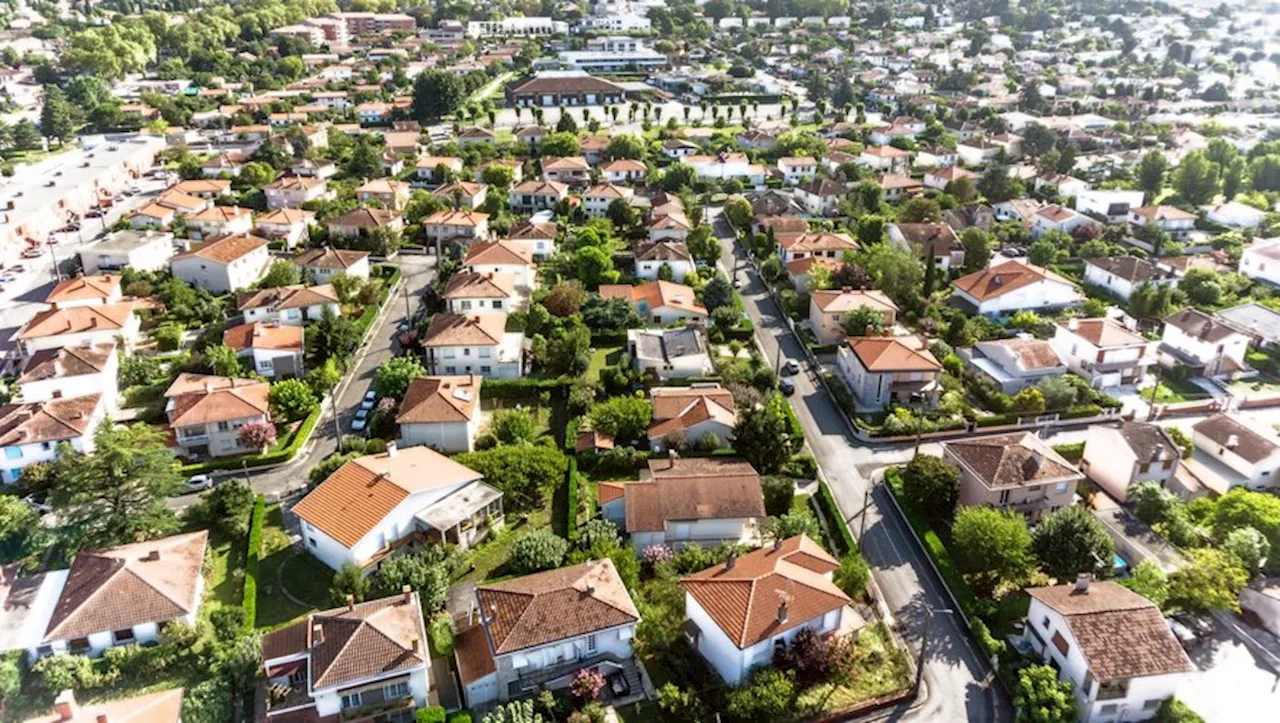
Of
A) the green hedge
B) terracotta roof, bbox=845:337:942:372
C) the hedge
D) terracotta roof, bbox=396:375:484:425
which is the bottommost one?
the green hedge

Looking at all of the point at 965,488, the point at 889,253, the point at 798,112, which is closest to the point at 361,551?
the point at 965,488

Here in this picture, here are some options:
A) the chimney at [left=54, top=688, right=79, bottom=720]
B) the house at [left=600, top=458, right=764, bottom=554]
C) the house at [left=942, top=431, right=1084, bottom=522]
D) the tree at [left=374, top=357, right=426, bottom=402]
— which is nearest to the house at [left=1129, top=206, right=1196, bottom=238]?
the house at [left=942, top=431, right=1084, bottom=522]

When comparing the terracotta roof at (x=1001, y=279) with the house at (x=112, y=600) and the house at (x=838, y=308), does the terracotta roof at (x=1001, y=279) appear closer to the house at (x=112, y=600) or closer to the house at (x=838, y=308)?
the house at (x=838, y=308)

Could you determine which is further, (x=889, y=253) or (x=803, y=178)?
(x=803, y=178)

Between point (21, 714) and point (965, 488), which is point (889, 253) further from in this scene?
point (21, 714)

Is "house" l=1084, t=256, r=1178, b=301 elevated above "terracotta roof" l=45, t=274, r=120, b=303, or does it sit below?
above

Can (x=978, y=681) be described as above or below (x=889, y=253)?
below

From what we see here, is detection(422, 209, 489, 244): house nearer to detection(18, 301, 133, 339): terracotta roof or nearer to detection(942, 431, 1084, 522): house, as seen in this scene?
detection(18, 301, 133, 339): terracotta roof

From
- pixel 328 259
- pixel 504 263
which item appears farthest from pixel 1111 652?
pixel 328 259
